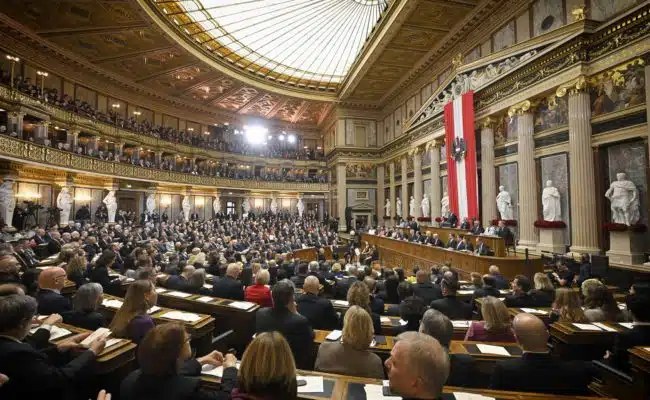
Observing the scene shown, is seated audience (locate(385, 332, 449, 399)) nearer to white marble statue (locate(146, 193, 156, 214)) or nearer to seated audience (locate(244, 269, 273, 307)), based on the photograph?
seated audience (locate(244, 269, 273, 307))

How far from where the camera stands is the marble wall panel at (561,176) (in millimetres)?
10102

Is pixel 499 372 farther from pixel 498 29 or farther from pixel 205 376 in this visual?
pixel 498 29

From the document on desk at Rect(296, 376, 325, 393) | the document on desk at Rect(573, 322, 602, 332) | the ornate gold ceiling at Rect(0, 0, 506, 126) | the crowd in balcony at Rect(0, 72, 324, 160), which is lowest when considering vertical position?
the document on desk at Rect(296, 376, 325, 393)

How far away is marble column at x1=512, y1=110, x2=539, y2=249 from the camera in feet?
36.2

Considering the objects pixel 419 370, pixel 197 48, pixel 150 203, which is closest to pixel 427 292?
pixel 419 370

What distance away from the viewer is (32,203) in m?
15.8

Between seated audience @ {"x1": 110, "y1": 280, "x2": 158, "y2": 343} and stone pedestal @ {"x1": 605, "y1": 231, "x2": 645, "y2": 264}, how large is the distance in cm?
1067

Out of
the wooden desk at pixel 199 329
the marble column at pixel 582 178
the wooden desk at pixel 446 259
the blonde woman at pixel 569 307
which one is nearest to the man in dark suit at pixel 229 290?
the wooden desk at pixel 199 329

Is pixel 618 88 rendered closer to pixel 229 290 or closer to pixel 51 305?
pixel 229 290

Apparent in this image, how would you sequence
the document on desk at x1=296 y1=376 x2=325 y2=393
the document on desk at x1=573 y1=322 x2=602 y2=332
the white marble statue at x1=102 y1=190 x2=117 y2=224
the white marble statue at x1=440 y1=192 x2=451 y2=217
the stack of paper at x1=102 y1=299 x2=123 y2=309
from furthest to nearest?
the white marble statue at x1=102 y1=190 x2=117 y2=224 → the white marble statue at x1=440 y1=192 x2=451 y2=217 → the stack of paper at x1=102 y1=299 x2=123 y2=309 → the document on desk at x1=573 y1=322 x2=602 y2=332 → the document on desk at x1=296 y1=376 x2=325 y2=393

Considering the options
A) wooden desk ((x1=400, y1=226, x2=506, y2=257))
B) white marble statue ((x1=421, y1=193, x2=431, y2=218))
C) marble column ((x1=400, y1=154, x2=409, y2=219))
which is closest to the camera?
wooden desk ((x1=400, y1=226, x2=506, y2=257))

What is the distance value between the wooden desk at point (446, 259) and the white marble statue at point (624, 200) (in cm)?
226

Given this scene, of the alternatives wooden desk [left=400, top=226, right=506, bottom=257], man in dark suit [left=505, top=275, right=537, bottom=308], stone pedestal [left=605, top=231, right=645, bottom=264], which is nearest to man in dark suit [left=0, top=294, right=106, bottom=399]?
man in dark suit [left=505, top=275, right=537, bottom=308]

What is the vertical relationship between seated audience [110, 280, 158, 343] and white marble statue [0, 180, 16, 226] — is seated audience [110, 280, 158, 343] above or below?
below
